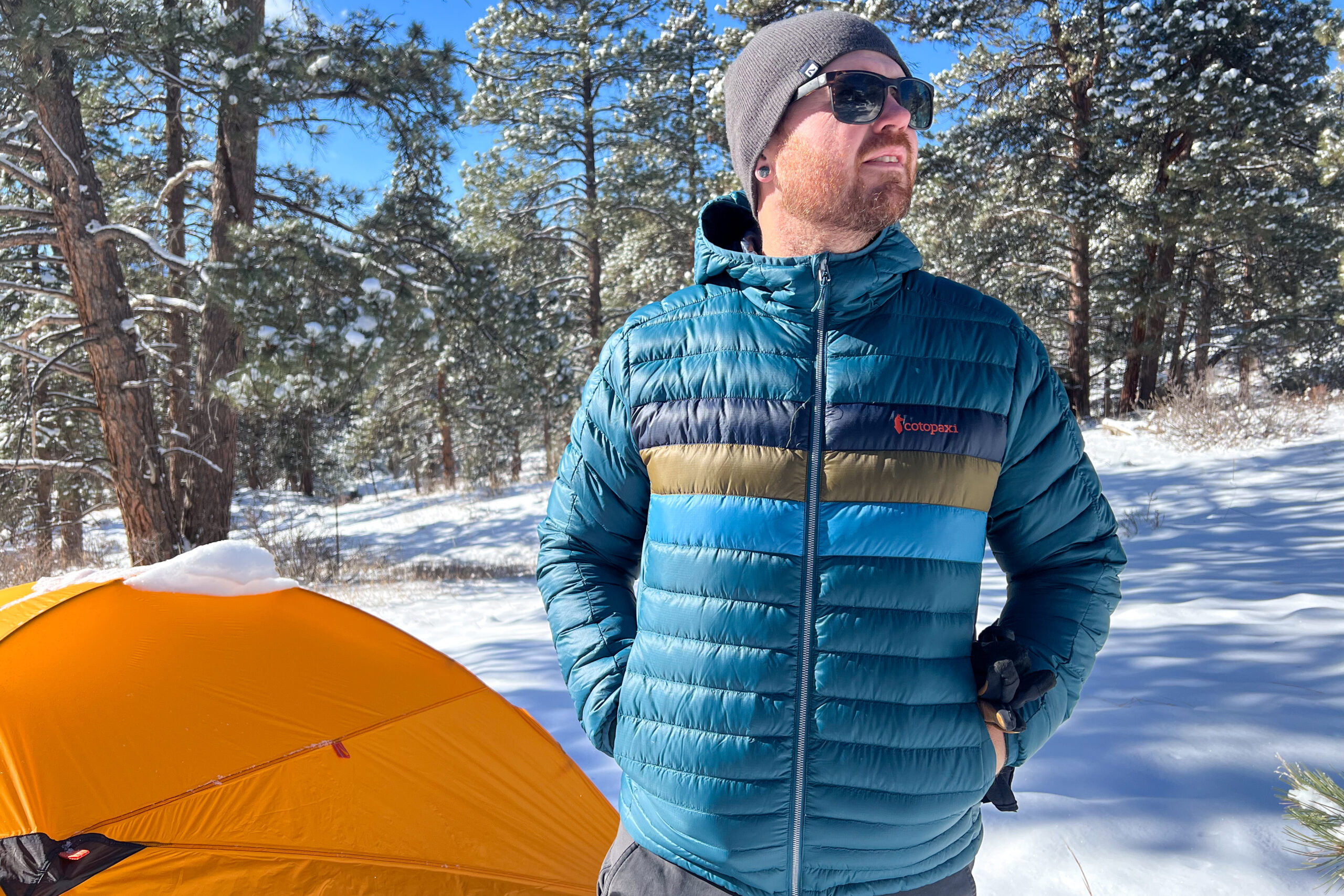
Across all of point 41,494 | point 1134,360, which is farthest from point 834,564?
point 1134,360

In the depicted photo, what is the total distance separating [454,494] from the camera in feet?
57.7

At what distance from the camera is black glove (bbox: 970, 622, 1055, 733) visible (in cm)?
112

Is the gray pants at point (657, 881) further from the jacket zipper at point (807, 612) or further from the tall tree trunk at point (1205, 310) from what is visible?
the tall tree trunk at point (1205, 310)

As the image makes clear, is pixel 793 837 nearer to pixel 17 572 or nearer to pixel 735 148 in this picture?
pixel 735 148

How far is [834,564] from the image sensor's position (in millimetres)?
1126

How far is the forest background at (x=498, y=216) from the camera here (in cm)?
623

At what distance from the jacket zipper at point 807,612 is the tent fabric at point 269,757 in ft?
6.05

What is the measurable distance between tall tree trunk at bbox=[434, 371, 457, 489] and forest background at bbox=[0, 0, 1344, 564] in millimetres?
291

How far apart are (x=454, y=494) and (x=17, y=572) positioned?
9.50 m

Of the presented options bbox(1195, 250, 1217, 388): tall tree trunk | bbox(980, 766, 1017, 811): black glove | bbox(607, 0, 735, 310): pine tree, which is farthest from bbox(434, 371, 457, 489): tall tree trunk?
bbox(980, 766, 1017, 811): black glove

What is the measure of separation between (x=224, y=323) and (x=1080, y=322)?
13.0 m

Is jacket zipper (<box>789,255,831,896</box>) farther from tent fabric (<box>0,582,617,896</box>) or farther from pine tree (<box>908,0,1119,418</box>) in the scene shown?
pine tree (<box>908,0,1119,418</box>)

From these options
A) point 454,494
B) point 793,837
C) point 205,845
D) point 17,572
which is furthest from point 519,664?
point 454,494

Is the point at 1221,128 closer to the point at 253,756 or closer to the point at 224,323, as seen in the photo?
the point at 224,323
